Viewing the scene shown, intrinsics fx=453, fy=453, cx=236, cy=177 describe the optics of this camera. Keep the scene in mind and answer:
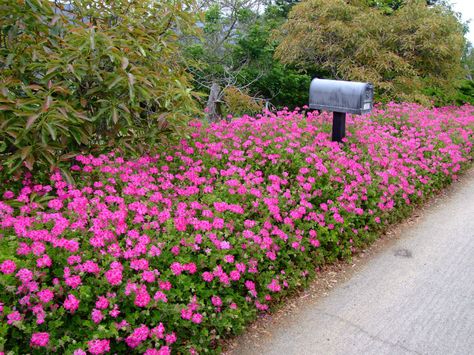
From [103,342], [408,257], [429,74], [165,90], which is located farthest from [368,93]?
[429,74]

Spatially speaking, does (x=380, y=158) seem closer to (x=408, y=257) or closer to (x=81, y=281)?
(x=408, y=257)

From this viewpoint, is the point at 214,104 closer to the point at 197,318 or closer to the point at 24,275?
the point at 197,318

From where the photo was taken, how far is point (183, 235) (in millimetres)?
2684

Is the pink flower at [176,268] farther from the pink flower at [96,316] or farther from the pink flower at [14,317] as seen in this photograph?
the pink flower at [14,317]

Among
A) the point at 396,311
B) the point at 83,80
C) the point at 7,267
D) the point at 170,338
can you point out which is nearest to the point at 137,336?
the point at 170,338

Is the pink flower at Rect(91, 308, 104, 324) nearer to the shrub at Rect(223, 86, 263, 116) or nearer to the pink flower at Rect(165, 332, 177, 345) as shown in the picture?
the pink flower at Rect(165, 332, 177, 345)

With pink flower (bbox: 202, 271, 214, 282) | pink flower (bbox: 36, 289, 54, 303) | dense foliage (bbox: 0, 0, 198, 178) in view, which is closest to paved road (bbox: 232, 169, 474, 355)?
pink flower (bbox: 202, 271, 214, 282)

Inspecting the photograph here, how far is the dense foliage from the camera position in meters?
3.18

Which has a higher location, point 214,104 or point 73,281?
point 214,104

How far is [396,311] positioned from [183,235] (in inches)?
60.2

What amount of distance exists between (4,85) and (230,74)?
7.61 metres

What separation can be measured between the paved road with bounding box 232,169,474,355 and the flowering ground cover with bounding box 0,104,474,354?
24cm

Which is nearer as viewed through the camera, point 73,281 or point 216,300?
point 73,281

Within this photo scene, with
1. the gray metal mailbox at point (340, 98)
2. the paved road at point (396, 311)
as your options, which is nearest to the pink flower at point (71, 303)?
the paved road at point (396, 311)
